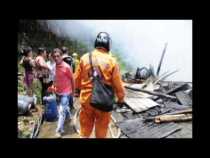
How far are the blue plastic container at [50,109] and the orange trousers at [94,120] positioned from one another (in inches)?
10.4

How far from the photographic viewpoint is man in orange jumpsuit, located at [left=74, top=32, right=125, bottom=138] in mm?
7543

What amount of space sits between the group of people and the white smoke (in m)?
0.10

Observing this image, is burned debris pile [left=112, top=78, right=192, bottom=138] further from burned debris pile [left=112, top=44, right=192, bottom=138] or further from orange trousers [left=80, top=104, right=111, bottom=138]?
orange trousers [left=80, top=104, right=111, bottom=138]

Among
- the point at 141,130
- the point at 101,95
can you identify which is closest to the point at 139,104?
the point at 141,130

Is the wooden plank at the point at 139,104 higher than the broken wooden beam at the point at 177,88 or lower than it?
lower

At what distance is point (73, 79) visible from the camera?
24.8ft

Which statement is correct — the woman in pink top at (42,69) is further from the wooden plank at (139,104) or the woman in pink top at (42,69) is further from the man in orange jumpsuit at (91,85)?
the wooden plank at (139,104)

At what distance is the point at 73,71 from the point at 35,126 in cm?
65

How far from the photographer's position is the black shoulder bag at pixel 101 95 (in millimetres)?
7535

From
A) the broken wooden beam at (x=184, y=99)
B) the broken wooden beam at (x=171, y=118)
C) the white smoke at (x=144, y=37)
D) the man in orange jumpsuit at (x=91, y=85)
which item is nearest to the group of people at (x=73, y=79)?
the man in orange jumpsuit at (x=91, y=85)

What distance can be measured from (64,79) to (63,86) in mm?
69
